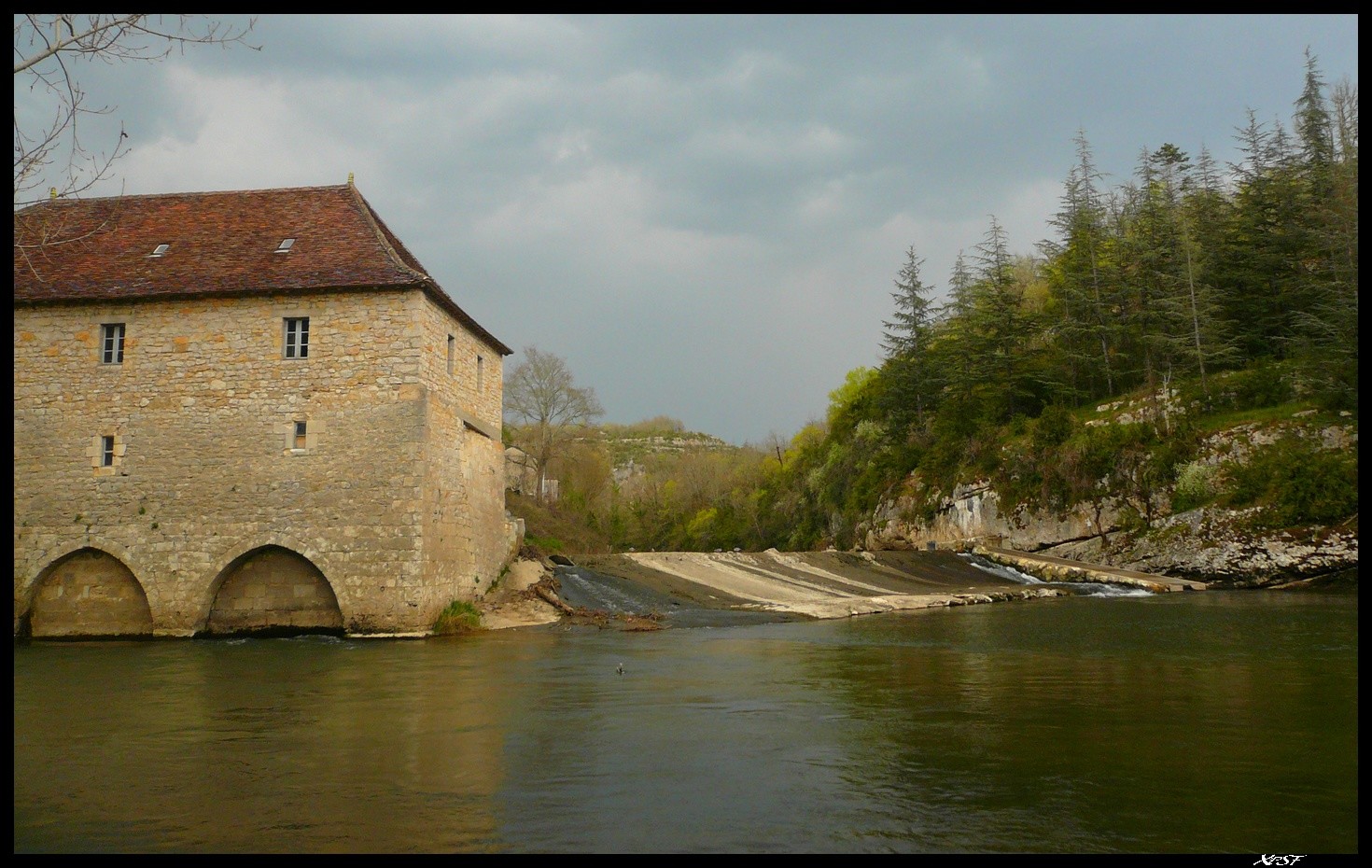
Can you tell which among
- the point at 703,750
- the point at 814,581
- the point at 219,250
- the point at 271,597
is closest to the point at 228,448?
the point at 271,597

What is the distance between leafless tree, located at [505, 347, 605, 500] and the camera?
47812 millimetres

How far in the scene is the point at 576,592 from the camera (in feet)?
71.5

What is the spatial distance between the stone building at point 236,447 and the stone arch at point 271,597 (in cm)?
4

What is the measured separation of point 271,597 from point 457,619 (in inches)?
150

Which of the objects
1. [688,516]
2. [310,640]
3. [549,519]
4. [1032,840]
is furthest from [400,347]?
→ [688,516]

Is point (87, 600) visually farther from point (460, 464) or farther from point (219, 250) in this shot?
point (460, 464)

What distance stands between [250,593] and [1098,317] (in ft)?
132

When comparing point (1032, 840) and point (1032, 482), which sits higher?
point (1032, 482)

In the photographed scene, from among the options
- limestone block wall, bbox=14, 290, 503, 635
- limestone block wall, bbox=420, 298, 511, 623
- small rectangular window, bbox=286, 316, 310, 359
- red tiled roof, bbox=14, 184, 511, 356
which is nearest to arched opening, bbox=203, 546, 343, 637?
limestone block wall, bbox=14, 290, 503, 635

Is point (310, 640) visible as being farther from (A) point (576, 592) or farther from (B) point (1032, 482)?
(B) point (1032, 482)

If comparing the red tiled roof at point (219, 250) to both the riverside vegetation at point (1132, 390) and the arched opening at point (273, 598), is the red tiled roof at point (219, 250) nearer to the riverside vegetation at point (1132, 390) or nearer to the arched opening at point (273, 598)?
the arched opening at point (273, 598)

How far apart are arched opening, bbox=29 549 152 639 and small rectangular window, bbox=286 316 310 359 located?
563cm

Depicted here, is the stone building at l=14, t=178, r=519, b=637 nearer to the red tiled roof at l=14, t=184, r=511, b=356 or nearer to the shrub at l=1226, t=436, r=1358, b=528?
the red tiled roof at l=14, t=184, r=511, b=356

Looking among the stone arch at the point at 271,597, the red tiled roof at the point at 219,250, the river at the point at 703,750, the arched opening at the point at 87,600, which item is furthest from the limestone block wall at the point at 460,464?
the arched opening at the point at 87,600
